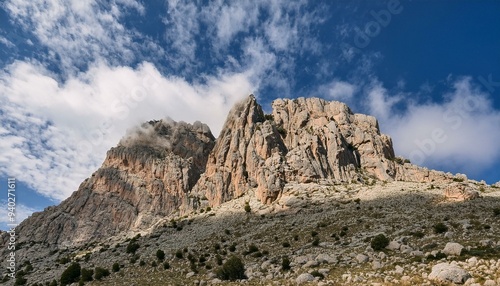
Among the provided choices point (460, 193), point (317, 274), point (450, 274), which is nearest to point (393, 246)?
point (317, 274)

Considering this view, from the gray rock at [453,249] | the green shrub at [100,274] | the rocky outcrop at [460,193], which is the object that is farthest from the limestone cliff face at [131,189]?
the gray rock at [453,249]

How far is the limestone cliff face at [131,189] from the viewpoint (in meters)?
111

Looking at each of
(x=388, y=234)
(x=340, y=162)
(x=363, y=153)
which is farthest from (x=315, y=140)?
(x=388, y=234)

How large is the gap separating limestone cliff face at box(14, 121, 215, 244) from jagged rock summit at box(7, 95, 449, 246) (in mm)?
390

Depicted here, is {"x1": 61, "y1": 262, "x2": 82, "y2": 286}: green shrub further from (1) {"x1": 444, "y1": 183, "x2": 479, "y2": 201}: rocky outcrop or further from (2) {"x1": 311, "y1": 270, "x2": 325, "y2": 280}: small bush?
(1) {"x1": 444, "y1": 183, "x2": 479, "y2": 201}: rocky outcrop

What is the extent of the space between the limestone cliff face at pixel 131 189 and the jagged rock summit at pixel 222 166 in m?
0.39

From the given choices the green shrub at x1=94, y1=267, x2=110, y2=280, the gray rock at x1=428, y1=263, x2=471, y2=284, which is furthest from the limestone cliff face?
the gray rock at x1=428, y1=263, x2=471, y2=284

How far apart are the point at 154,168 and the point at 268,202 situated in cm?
6555

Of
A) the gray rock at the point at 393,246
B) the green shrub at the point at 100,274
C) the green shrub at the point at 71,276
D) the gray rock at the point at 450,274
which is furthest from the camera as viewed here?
the green shrub at the point at 71,276

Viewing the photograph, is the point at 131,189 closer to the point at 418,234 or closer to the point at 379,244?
the point at 379,244

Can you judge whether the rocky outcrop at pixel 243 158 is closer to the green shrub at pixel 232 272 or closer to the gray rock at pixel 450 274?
the green shrub at pixel 232 272

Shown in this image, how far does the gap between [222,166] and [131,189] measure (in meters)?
42.7

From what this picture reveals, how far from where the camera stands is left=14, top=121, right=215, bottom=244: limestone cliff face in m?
111

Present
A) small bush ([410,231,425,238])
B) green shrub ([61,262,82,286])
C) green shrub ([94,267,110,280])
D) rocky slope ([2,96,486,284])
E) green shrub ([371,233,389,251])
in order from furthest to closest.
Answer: rocky slope ([2,96,486,284])
green shrub ([61,262,82,286])
green shrub ([94,267,110,280])
small bush ([410,231,425,238])
green shrub ([371,233,389,251])
